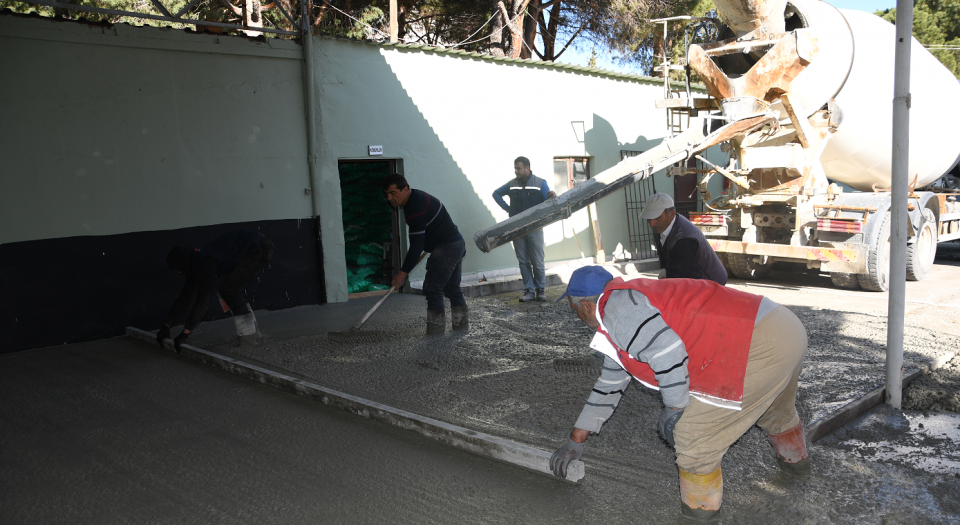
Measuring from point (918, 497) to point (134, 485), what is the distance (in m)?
3.70

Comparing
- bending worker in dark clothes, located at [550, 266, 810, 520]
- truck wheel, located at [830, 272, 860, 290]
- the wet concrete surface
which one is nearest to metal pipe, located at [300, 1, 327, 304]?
the wet concrete surface

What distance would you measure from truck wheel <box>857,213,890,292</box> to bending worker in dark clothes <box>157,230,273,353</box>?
703cm

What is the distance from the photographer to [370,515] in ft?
9.48

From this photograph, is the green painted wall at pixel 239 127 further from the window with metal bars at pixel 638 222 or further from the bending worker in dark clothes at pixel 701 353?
the bending worker in dark clothes at pixel 701 353

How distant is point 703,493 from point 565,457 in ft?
1.90

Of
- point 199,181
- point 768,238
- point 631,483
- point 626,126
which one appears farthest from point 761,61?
point 199,181

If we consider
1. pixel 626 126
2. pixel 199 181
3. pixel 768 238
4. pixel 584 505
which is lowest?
pixel 584 505

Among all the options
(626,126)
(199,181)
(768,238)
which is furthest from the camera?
(626,126)

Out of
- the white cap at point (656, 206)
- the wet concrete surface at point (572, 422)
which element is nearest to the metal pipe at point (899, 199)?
the wet concrete surface at point (572, 422)

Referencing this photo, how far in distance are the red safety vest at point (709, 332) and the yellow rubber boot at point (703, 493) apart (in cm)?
A: 31

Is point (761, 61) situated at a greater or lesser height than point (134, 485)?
greater

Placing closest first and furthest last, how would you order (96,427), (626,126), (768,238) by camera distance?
1. (96,427)
2. (768,238)
3. (626,126)

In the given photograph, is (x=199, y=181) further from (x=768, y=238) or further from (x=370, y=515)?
(x=768, y=238)

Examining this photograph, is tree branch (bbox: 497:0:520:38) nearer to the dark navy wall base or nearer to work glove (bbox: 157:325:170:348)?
the dark navy wall base
